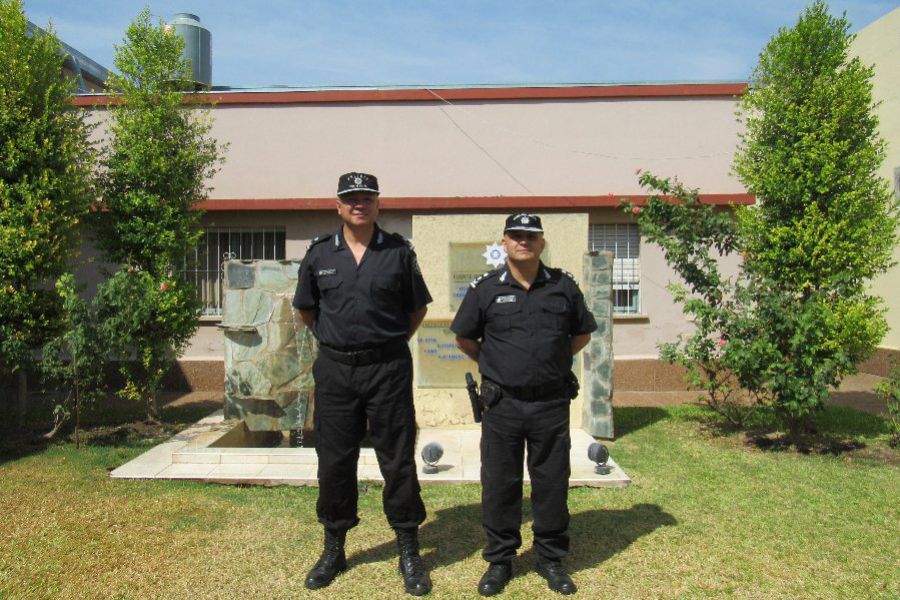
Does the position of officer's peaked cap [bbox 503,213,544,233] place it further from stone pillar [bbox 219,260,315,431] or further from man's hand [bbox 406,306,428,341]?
stone pillar [bbox 219,260,315,431]

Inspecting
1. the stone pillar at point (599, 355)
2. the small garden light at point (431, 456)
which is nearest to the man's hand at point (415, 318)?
the small garden light at point (431, 456)

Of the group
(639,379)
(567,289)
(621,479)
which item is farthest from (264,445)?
(639,379)

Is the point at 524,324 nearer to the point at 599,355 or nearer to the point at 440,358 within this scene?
the point at 440,358

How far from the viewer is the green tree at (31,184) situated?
21.1 ft

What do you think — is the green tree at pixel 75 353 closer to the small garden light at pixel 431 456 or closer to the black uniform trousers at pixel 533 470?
the small garden light at pixel 431 456

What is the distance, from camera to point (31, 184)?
6.64m

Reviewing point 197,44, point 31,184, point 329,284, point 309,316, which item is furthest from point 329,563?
point 197,44

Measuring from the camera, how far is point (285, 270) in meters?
6.85

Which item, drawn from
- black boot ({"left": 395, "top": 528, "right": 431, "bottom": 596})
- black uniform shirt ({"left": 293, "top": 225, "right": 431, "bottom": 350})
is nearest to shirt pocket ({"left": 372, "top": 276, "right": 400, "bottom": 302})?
black uniform shirt ({"left": 293, "top": 225, "right": 431, "bottom": 350})

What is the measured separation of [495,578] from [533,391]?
973mm

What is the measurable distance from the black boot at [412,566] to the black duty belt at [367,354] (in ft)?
3.06

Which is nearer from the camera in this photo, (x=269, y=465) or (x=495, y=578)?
(x=495, y=578)

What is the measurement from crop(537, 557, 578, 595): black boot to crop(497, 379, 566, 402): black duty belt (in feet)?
2.82

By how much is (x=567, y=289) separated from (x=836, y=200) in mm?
4153
